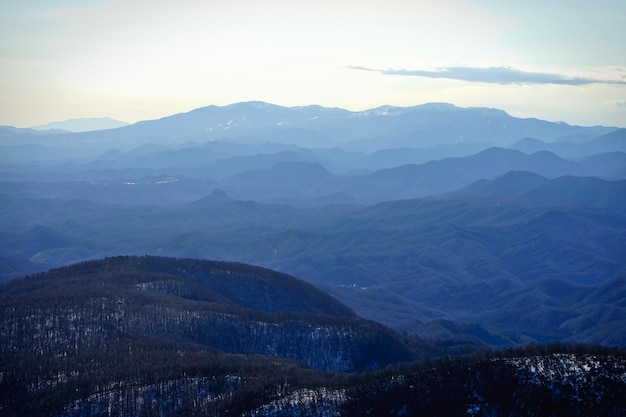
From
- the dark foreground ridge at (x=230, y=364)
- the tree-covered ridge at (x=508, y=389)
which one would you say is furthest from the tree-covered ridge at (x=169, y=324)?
the tree-covered ridge at (x=508, y=389)

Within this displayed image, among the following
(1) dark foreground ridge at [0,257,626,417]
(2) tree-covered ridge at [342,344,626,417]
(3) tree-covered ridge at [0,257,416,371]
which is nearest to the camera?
(2) tree-covered ridge at [342,344,626,417]

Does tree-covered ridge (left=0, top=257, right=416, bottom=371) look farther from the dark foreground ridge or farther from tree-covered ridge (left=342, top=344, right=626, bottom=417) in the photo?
tree-covered ridge (left=342, top=344, right=626, bottom=417)

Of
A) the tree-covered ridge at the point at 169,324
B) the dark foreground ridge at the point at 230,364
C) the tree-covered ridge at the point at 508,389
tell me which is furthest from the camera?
the tree-covered ridge at the point at 169,324

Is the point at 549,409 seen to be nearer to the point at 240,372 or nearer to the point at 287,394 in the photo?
the point at 287,394

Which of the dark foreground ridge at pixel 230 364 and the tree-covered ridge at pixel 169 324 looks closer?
the dark foreground ridge at pixel 230 364

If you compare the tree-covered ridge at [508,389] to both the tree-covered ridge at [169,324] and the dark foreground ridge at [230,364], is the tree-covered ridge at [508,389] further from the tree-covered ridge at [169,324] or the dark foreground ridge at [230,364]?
the tree-covered ridge at [169,324]

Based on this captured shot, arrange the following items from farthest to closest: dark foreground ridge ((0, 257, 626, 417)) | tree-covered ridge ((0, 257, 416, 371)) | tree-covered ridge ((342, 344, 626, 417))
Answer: tree-covered ridge ((0, 257, 416, 371))
dark foreground ridge ((0, 257, 626, 417))
tree-covered ridge ((342, 344, 626, 417))

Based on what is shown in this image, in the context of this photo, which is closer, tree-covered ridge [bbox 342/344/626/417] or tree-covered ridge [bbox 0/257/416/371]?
tree-covered ridge [bbox 342/344/626/417]

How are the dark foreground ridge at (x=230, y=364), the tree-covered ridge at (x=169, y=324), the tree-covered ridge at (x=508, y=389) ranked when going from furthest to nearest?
1. the tree-covered ridge at (x=169, y=324)
2. the dark foreground ridge at (x=230, y=364)
3. the tree-covered ridge at (x=508, y=389)

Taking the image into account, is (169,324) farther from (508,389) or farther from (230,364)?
(508,389)

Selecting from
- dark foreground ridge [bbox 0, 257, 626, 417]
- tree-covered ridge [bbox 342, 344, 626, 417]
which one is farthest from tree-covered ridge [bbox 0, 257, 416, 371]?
tree-covered ridge [bbox 342, 344, 626, 417]
